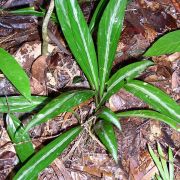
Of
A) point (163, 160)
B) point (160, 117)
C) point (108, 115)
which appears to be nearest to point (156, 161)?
point (163, 160)

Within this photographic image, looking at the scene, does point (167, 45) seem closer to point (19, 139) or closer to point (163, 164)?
point (163, 164)

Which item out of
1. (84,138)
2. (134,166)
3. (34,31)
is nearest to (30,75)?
(34,31)

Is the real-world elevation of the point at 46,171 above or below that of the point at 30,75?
below

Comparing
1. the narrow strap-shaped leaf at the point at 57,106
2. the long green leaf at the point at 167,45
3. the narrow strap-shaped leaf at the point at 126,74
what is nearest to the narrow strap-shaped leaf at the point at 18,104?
the narrow strap-shaped leaf at the point at 57,106

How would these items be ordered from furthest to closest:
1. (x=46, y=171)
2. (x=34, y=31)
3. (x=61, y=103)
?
(x=34, y=31)
(x=46, y=171)
(x=61, y=103)

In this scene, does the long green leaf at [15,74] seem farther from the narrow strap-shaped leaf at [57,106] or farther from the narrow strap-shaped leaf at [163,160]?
the narrow strap-shaped leaf at [163,160]

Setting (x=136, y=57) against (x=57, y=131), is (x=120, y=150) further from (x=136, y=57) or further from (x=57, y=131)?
(x=136, y=57)

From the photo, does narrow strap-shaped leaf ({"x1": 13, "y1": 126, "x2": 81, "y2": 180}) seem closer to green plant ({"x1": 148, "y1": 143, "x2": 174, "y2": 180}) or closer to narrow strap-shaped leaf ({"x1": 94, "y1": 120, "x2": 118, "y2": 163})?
narrow strap-shaped leaf ({"x1": 94, "y1": 120, "x2": 118, "y2": 163})

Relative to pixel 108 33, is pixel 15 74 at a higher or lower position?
lower
